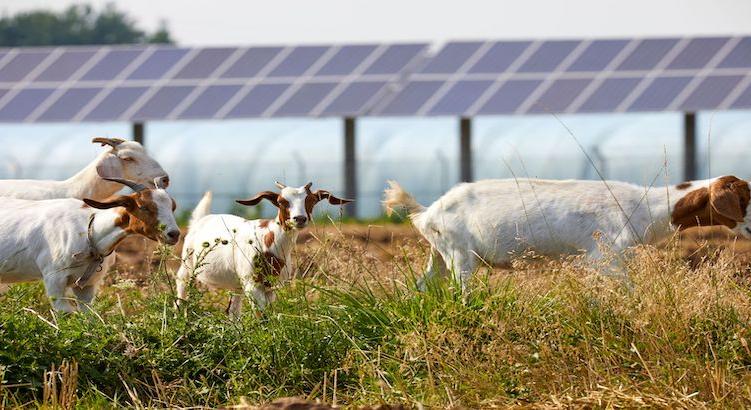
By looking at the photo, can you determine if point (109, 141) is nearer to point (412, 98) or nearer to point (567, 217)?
point (567, 217)

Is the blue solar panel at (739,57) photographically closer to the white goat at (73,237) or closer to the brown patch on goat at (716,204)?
the brown patch on goat at (716,204)

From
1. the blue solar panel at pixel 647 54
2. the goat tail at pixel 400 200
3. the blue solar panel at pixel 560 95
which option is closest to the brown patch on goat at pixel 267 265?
the goat tail at pixel 400 200

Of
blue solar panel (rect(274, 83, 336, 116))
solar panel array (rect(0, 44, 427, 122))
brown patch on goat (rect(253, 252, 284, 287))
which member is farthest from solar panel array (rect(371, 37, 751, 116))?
brown patch on goat (rect(253, 252, 284, 287))

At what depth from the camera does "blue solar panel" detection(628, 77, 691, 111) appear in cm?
2177

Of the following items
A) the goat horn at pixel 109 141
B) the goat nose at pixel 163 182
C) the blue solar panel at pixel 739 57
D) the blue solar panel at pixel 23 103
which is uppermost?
the blue solar panel at pixel 739 57

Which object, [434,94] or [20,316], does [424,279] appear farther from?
[434,94]

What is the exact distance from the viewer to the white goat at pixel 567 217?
9594mm

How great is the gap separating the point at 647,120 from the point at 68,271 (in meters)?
20.7

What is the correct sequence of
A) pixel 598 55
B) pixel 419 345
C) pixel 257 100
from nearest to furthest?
pixel 419 345 → pixel 257 100 → pixel 598 55

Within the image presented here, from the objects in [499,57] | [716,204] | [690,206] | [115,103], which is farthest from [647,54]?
[716,204]

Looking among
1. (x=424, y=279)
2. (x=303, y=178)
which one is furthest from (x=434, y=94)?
(x=424, y=279)

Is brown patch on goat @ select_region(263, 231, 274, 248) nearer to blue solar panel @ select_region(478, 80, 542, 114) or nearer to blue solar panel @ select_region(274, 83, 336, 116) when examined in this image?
blue solar panel @ select_region(478, 80, 542, 114)

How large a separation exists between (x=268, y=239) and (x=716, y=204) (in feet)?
10.6

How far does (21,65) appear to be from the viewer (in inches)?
979
